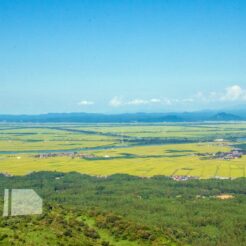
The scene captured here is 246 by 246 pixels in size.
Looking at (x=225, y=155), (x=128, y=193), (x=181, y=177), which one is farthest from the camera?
(x=225, y=155)

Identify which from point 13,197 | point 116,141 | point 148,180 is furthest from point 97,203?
point 116,141

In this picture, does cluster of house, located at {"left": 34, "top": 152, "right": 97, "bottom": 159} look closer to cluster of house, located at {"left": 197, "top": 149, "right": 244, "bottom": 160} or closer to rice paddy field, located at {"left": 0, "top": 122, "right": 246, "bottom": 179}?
rice paddy field, located at {"left": 0, "top": 122, "right": 246, "bottom": 179}

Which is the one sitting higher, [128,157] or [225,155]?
[225,155]


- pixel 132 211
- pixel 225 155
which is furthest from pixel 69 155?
pixel 132 211

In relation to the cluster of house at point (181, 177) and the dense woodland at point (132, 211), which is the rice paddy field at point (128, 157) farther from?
the dense woodland at point (132, 211)

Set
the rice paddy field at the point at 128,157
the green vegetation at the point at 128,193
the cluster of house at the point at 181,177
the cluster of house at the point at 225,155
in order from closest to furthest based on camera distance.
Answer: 1. the green vegetation at the point at 128,193
2. the cluster of house at the point at 181,177
3. the rice paddy field at the point at 128,157
4. the cluster of house at the point at 225,155

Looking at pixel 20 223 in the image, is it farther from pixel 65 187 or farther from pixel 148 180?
pixel 148 180

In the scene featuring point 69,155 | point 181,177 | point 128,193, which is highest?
point 69,155

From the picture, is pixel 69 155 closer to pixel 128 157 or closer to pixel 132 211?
pixel 128 157

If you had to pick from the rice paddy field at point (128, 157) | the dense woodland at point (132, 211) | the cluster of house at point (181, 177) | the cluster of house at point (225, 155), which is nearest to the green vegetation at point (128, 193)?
the dense woodland at point (132, 211)
